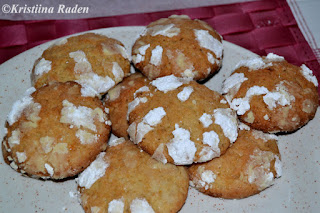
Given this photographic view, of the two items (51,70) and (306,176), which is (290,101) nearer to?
(306,176)

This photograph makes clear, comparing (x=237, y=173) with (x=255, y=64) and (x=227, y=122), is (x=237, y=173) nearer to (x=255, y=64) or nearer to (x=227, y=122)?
(x=227, y=122)

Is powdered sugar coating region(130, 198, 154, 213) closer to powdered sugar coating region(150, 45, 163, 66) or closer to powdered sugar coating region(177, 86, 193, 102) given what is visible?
powdered sugar coating region(177, 86, 193, 102)

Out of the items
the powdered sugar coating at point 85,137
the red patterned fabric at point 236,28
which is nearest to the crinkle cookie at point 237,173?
the powdered sugar coating at point 85,137

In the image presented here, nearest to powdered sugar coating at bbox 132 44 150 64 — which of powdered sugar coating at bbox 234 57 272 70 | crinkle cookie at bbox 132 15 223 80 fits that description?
crinkle cookie at bbox 132 15 223 80

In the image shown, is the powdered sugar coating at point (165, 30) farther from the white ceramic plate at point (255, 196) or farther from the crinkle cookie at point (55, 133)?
the white ceramic plate at point (255, 196)

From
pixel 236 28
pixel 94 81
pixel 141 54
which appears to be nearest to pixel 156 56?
pixel 141 54
